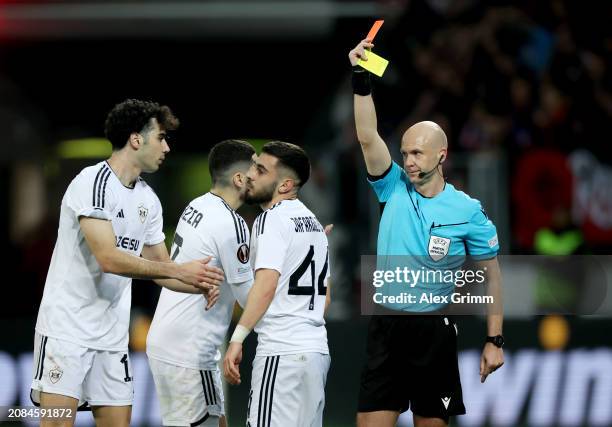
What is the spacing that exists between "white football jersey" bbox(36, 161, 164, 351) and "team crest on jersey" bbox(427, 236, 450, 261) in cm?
159

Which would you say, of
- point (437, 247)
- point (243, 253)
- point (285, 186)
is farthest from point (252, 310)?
point (437, 247)

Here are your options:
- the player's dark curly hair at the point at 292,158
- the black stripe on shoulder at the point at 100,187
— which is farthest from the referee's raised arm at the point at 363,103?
the black stripe on shoulder at the point at 100,187

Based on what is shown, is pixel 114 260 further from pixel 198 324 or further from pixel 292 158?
pixel 292 158

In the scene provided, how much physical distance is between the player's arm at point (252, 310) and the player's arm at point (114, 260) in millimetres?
372

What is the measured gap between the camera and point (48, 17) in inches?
514

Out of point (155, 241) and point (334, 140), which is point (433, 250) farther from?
point (334, 140)

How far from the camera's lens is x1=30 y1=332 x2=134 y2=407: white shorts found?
5.68 m

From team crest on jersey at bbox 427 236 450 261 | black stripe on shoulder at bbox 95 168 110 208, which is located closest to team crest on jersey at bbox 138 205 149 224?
black stripe on shoulder at bbox 95 168 110 208

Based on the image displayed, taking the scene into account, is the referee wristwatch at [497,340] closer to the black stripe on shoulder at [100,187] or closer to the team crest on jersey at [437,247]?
the team crest on jersey at [437,247]

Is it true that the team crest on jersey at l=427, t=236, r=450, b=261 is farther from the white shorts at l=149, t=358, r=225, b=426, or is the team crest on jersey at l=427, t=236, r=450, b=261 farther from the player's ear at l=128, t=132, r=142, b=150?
the player's ear at l=128, t=132, r=142, b=150

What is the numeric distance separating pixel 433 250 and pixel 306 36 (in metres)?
7.47

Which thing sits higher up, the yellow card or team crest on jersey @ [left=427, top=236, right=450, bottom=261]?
the yellow card

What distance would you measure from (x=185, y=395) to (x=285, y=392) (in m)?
0.70

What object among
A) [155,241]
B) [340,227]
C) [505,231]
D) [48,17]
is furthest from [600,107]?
[155,241]
